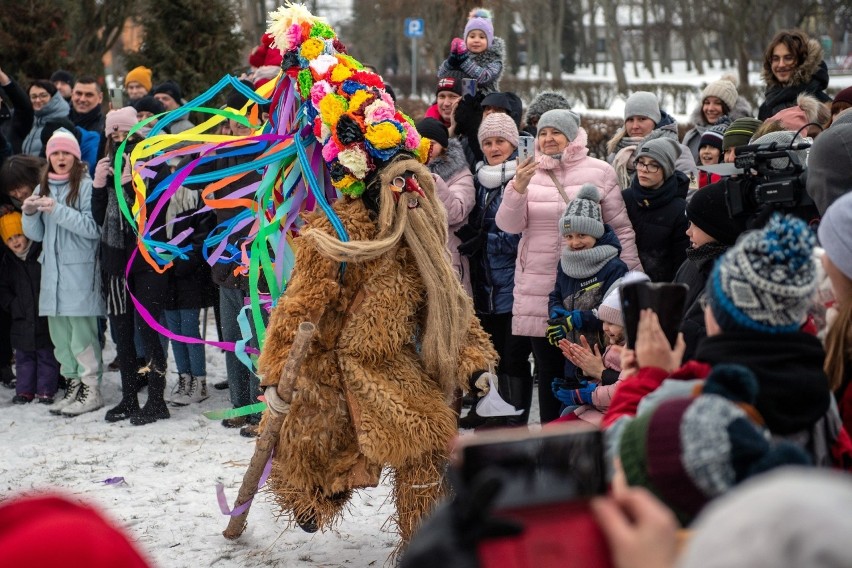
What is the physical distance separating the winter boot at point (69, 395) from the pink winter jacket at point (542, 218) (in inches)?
130

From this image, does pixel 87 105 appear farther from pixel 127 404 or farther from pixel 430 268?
pixel 430 268

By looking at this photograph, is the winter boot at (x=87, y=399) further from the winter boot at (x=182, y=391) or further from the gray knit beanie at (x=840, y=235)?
the gray knit beanie at (x=840, y=235)

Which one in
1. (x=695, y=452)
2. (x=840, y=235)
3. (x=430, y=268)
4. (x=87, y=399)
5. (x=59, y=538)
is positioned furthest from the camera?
(x=87, y=399)

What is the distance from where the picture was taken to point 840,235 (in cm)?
254

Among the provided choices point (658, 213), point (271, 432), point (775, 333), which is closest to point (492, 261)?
point (658, 213)

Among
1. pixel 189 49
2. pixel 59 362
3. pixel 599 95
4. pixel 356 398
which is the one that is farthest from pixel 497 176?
pixel 599 95

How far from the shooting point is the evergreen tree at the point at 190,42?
1305cm

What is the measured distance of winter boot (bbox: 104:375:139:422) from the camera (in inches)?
267

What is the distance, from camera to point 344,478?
4.16 meters

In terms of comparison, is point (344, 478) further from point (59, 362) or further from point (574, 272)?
point (59, 362)

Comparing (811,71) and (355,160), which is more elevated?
(811,71)

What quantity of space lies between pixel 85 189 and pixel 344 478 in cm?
372

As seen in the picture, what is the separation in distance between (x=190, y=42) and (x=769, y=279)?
12.3 m

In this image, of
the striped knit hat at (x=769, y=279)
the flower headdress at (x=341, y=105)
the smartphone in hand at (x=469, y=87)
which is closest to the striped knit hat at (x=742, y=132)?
the smartphone in hand at (x=469, y=87)
